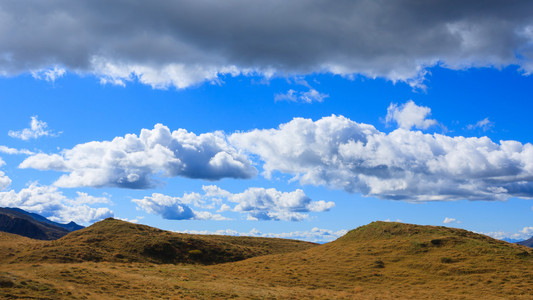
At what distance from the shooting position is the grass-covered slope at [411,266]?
159 feet

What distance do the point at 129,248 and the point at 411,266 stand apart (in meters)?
57.3

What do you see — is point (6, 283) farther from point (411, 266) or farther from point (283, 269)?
point (411, 266)

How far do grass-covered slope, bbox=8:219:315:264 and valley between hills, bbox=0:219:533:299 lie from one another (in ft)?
0.74

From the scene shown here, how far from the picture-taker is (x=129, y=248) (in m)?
77.6

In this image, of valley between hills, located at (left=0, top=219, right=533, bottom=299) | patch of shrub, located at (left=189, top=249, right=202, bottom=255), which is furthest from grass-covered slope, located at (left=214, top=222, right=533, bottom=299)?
patch of shrub, located at (left=189, top=249, right=202, bottom=255)

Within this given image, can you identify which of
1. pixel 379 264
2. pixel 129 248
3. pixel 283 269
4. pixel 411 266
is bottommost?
pixel 283 269

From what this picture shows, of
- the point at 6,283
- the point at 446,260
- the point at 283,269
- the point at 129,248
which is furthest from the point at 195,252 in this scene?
the point at 446,260

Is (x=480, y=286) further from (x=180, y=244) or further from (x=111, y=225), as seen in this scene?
(x=111, y=225)

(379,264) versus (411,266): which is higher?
(411,266)

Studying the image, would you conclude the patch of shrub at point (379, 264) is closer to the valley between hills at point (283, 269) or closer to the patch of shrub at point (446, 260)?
the valley between hills at point (283, 269)

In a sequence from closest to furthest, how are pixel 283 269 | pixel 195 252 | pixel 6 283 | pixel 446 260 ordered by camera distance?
pixel 6 283
pixel 446 260
pixel 283 269
pixel 195 252

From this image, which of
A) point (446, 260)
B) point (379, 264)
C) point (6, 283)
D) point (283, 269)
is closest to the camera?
point (6, 283)

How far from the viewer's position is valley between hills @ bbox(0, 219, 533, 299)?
42.0 m

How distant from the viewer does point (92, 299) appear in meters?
34.3
